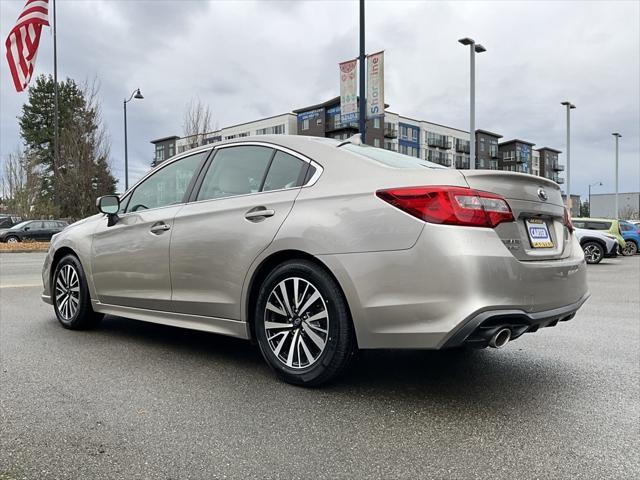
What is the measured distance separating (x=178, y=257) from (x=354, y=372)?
1.52 m

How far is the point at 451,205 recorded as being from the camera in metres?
2.78

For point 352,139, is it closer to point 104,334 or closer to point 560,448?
point 560,448

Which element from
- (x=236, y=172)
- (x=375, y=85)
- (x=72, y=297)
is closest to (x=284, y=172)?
(x=236, y=172)

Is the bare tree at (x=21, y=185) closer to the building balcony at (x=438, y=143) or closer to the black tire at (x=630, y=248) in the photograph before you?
the black tire at (x=630, y=248)

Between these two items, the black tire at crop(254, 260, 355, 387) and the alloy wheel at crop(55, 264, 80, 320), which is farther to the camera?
the alloy wheel at crop(55, 264, 80, 320)

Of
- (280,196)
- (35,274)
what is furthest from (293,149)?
(35,274)

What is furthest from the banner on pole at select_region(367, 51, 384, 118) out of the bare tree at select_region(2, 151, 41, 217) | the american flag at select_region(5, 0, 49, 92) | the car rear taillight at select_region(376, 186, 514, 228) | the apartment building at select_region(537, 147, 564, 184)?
the apartment building at select_region(537, 147, 564, 184)

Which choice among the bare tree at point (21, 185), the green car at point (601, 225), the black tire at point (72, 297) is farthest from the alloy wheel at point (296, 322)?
the bare tree at point (21, 185)

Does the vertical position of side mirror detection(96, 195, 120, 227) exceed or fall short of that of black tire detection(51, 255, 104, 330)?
it exceeds it

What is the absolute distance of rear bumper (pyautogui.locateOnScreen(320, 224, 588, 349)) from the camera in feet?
8.79

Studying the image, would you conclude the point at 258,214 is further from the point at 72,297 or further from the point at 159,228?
the point at 72,297

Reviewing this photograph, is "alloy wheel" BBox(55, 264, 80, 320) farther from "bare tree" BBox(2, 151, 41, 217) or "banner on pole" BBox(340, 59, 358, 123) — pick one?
"bare tree" BBox(2, 151, 41, 217)

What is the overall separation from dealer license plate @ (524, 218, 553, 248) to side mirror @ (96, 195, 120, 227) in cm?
341

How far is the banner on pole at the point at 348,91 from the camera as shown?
14281mm
